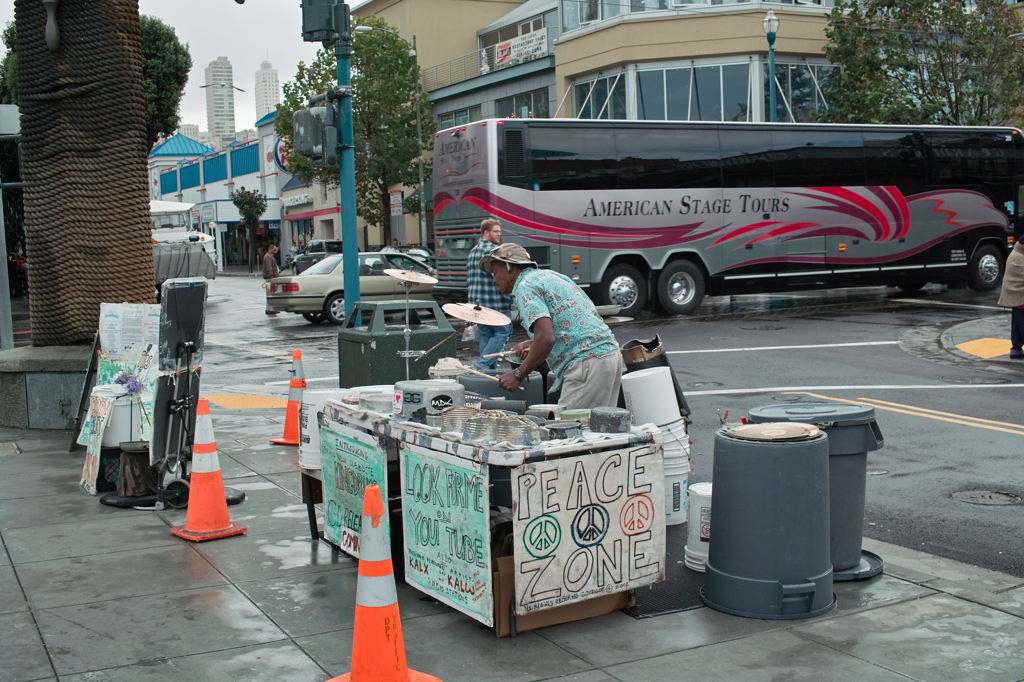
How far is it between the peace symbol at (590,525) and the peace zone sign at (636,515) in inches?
3.6

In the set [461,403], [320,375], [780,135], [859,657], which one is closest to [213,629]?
[461,403]

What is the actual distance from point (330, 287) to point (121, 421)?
14.0 meters

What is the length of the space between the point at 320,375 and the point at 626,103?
23.9 m

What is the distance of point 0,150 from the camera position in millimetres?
31625

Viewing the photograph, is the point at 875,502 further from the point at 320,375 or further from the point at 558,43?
the point at 558,43

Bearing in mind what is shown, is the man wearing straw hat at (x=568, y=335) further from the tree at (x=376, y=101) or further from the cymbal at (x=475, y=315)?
the tree at (x=376, y=101)

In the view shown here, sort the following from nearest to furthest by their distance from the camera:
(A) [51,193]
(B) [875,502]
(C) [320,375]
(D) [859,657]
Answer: (D) [859,657] → (B) [875,502] → (A) [51,193] → (C) [320,375]

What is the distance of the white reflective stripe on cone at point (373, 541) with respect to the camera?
3783 millimetres

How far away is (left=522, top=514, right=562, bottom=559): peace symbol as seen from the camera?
4.32 metres

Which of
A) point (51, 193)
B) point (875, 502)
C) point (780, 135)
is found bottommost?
point (875, 502)

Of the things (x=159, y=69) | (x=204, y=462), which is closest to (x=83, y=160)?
(x=204, y=462)

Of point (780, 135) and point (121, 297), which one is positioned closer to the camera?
point (121, 297)

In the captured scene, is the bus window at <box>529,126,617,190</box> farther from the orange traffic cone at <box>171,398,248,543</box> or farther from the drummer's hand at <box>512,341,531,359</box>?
the orange traffic cone at <box>171,398,248,543</box>

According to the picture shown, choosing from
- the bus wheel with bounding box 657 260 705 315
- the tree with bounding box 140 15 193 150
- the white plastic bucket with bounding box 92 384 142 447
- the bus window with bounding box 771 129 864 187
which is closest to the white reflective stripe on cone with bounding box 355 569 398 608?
the white plastic bucket with bounding box 92 384 142 447
